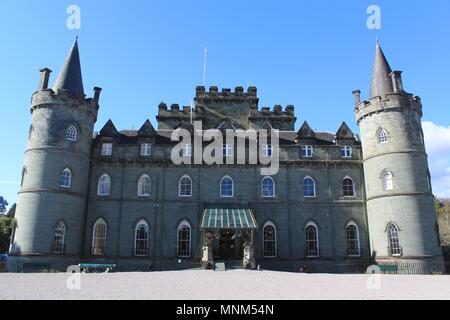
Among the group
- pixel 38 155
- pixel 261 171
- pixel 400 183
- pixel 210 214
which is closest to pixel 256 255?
pixel 210 214

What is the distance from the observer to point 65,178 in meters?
28.3

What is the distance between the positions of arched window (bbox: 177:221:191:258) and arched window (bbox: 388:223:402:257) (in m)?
15.6

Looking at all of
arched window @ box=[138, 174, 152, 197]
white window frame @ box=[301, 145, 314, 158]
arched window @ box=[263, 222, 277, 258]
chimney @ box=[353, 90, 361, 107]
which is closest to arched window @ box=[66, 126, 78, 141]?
arched window @ box=[138, 174, 152, 197]

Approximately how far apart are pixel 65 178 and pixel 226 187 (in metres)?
12.9

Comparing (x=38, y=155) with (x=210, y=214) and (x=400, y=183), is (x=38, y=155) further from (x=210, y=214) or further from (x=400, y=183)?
(x=400, y=183)

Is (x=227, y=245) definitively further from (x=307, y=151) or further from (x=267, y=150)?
(x=307, y=151)

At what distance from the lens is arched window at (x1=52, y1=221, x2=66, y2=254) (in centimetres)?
2684

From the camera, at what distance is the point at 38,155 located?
91.5 ft

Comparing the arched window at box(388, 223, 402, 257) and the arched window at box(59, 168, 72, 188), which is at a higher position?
the arched window at box(59, 168, 72, 188)

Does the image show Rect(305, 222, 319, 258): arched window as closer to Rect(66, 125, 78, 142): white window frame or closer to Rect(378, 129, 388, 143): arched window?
Rect(378, 129, 388, 143): arched window

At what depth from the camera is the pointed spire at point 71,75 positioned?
30.2 meters

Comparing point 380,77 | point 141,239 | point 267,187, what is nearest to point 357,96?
point 380,77

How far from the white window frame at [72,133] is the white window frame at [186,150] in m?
8.78

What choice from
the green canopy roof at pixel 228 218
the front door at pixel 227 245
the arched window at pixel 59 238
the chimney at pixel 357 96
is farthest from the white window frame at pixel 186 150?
the chimney at pixel 357 96
